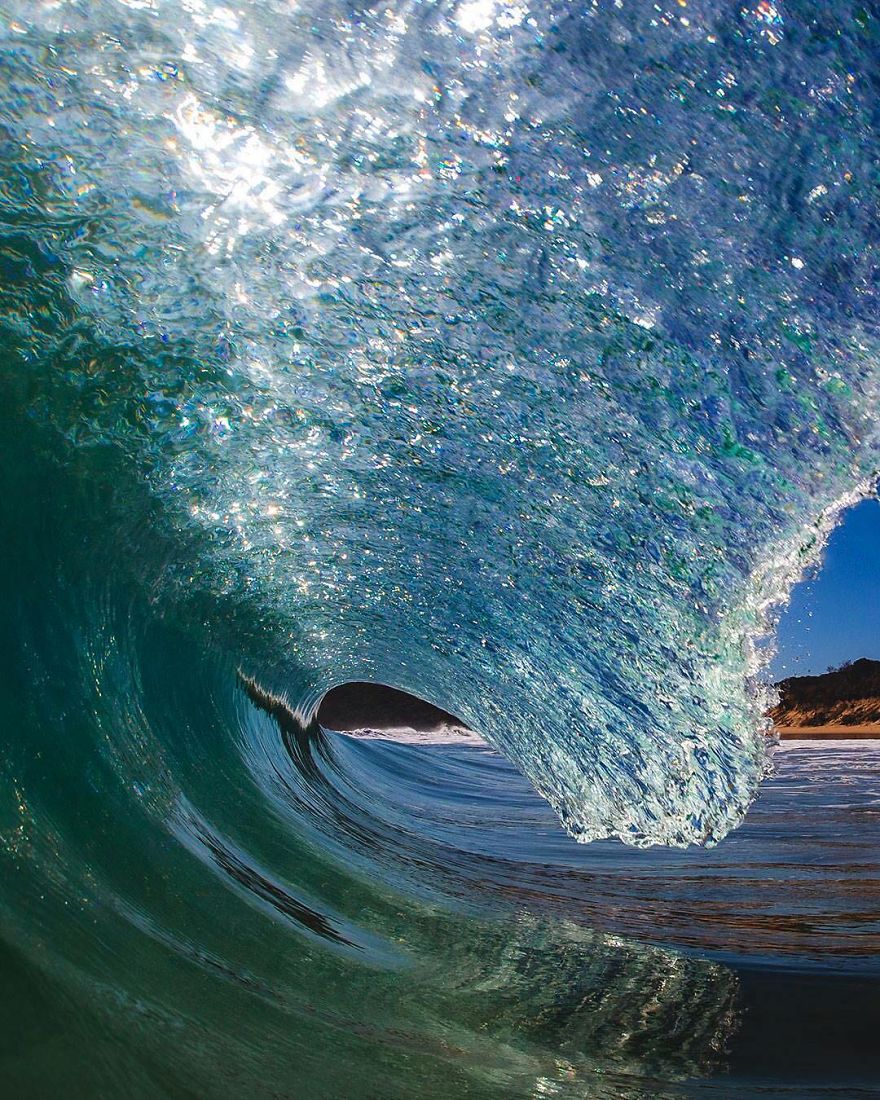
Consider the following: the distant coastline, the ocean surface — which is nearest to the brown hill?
the distant coastline

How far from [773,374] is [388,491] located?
1763 mm

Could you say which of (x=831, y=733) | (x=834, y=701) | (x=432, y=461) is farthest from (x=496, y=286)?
(x=834, y=701)

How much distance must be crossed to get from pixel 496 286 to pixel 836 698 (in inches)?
1021

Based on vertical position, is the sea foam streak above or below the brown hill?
below

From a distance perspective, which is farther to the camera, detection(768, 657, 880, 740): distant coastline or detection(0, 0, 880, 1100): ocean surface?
detection(768, 657, 880, 740): distant coastline

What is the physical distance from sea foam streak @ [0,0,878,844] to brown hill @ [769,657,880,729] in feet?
75.1

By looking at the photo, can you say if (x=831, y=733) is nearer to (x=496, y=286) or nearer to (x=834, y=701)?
(x=834, y=701)

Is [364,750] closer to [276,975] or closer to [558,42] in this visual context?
[276,975]

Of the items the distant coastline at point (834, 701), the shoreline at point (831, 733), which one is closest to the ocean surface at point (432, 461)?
the shoreline at point (831, 733)

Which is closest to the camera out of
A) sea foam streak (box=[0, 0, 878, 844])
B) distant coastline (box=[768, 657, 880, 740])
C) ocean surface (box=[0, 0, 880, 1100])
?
ocean surface (box=[0, 0, 880, 1100])

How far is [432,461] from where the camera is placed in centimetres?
353

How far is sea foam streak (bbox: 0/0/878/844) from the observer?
→ 2.08m

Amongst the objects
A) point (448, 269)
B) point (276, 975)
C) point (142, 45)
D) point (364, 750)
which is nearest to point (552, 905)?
point (276, 975)

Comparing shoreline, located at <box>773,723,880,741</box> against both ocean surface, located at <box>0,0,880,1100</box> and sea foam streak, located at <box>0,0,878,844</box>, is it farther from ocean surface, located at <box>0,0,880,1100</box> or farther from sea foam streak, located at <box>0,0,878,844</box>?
sea foam streak, located at <box>0,0,878,844</box>
